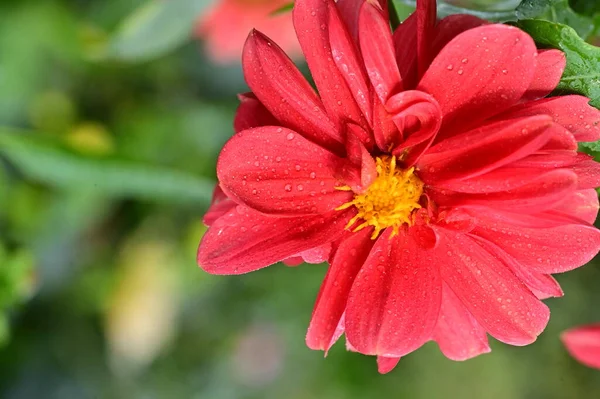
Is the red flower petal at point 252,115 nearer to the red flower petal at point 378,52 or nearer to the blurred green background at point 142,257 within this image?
the red flower petal at point 378,52

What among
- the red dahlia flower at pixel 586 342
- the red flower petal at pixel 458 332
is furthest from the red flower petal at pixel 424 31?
the red dahlia flower at pixel 586 342

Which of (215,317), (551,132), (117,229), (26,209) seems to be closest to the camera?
(551,132)

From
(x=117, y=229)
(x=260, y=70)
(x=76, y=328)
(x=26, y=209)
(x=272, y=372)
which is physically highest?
(x=260, y=70)

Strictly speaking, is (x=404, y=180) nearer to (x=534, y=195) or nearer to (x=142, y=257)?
(x=534, y=195)

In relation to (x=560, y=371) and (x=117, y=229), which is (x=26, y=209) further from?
(x=560, y=371)

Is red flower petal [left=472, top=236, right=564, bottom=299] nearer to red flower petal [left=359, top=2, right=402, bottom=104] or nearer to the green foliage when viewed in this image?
red flower petal [left=359, top=2, right=402, bottom=104]

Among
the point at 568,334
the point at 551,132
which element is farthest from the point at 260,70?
the point at 568,334
